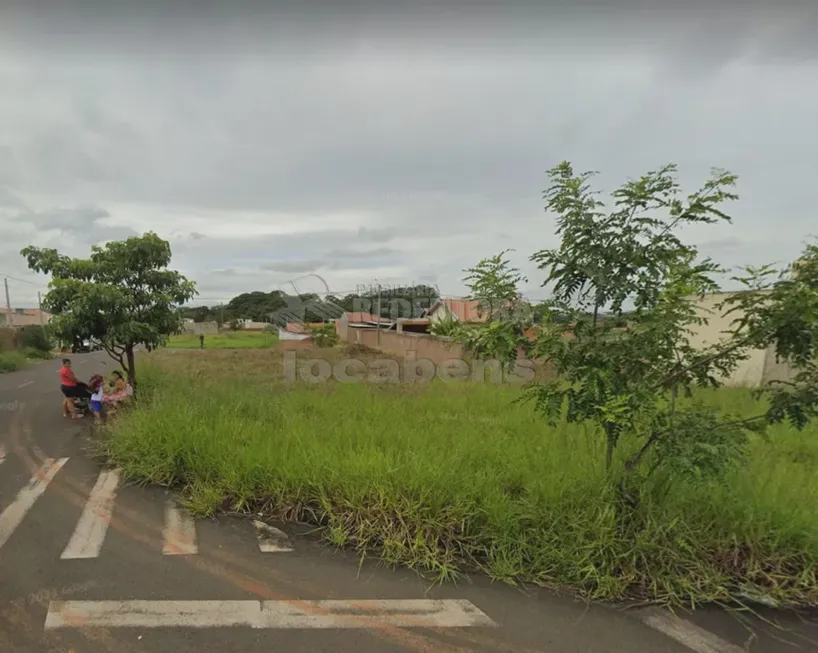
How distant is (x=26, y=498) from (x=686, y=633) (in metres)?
5.42

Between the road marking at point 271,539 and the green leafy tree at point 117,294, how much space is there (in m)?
4.75

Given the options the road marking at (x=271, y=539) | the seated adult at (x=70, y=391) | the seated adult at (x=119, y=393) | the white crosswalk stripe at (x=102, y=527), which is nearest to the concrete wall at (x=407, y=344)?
the seated adult at (x=119, y=393)

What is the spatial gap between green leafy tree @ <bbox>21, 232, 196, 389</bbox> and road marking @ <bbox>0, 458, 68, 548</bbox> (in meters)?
2.29

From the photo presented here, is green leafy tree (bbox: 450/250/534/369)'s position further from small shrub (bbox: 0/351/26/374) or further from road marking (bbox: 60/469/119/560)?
small shrub (bbox: 0/351/26/374)

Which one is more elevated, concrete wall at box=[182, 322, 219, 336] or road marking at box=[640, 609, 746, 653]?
concrete wall at box=[182, 322, 219, 336]

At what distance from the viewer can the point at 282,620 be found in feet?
7.93

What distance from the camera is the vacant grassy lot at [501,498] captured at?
109 inches

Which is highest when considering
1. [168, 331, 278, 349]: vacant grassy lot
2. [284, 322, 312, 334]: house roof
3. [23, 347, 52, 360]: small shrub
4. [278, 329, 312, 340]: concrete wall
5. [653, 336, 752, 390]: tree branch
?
[653, 336, 752, 390]: tree branch

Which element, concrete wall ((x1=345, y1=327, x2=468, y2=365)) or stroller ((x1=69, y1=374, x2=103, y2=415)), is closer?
stroller ((x1=69, y1=374, x2=103, y2=415))

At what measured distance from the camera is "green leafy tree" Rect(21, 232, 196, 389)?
6.37 meters

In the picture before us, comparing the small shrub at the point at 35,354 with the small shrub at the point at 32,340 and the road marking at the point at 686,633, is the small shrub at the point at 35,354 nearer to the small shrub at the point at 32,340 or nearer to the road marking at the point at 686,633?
the small shrub at the point at 32,340

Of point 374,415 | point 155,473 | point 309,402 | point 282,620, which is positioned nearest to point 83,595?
point 282,620

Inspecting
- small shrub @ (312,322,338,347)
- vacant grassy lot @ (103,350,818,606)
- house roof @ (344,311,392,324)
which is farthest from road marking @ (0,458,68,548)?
house roof @ (344,311,392,324)

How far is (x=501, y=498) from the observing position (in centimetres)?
319
